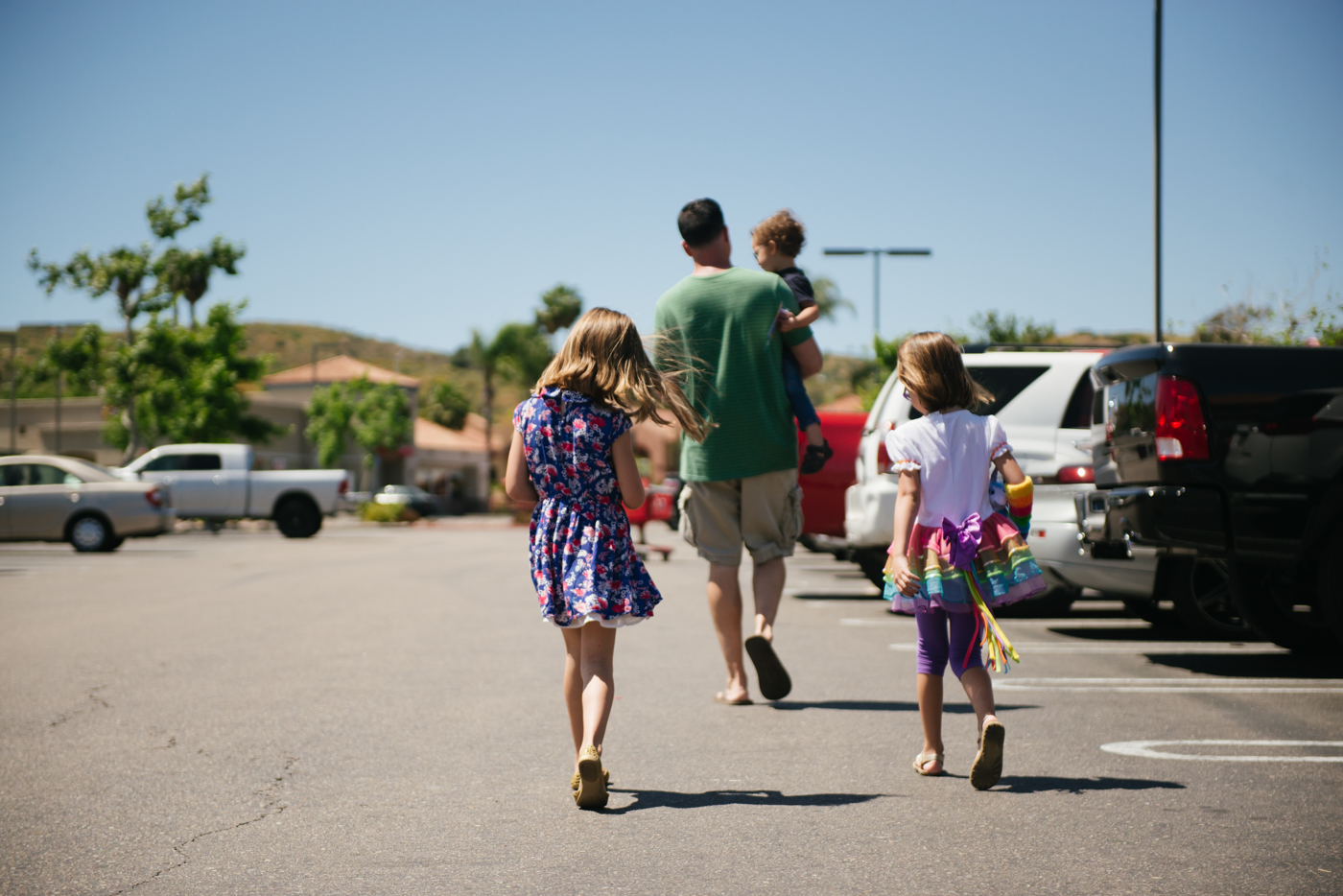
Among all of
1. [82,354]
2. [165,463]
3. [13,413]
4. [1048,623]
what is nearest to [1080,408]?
[1048,623]

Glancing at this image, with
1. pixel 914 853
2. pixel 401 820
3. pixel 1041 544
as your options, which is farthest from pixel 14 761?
pixel 1041 544

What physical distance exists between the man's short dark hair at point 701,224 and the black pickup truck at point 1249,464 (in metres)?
2.25

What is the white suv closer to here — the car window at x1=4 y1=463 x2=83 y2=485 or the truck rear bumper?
the truck rear bumper

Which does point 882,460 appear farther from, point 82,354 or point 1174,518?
point 82,354

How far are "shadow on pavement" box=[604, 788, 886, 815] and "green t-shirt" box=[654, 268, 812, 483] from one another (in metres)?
1.77

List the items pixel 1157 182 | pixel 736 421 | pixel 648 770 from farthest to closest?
1. pixel 1157 182
2. pixel 736 421
3. pixel 648 770

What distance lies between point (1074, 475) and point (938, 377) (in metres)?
3.86

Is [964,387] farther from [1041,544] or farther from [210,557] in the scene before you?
[210,557]

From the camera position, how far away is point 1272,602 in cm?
604

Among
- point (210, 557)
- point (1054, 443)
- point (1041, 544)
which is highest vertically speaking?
point (1054, 443)

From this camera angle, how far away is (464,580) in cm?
1341

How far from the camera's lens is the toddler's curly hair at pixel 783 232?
5.87m

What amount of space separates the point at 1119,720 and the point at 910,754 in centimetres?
122

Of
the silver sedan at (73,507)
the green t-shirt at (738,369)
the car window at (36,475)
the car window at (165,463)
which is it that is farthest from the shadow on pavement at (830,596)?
A: the car window at (165,463)
